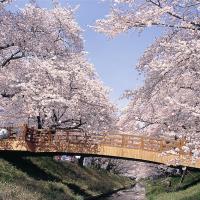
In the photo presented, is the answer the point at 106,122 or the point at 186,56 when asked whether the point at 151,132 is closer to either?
the point at 106,122

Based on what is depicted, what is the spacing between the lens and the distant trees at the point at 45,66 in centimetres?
2777

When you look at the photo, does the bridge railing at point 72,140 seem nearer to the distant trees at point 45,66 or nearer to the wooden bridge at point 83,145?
the wooden bridge at point 83,145

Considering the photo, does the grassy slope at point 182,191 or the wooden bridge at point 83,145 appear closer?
the grassy slope at point 182,191

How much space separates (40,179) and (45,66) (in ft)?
47.8

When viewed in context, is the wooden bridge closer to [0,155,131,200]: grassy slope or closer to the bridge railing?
the bridge railing

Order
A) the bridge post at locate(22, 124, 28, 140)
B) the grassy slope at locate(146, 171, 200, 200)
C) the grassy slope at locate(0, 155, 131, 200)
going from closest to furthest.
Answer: the grassy slope at locate(0, 155, 131, 200)
the grassy slope at locate(146, 171, 200, 200)
the bridge post at locate(22, 124, 28, 140)

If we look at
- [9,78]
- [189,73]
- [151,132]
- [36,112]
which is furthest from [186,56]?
[151,132]

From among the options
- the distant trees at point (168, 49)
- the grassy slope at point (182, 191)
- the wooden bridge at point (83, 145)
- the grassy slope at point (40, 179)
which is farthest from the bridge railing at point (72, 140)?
the distant trees at point (168, 49)

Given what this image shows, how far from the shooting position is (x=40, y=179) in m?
→ 39.6

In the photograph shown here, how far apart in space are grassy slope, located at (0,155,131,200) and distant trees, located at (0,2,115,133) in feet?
15.5

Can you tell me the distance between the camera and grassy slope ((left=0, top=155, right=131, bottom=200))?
88.3 feet

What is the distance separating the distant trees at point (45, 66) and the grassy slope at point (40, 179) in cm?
471

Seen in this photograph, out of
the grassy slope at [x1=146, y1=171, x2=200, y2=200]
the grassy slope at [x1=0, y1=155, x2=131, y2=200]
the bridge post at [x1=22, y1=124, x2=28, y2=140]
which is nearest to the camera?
the grassy slope at [x1=0, y1=155, x2=131, y2=200]

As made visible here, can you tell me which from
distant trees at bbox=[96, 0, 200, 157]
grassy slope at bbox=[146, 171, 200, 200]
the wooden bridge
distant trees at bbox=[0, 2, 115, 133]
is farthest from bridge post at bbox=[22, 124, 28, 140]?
distant trees at bbox=[96, 0, 200, 157]
